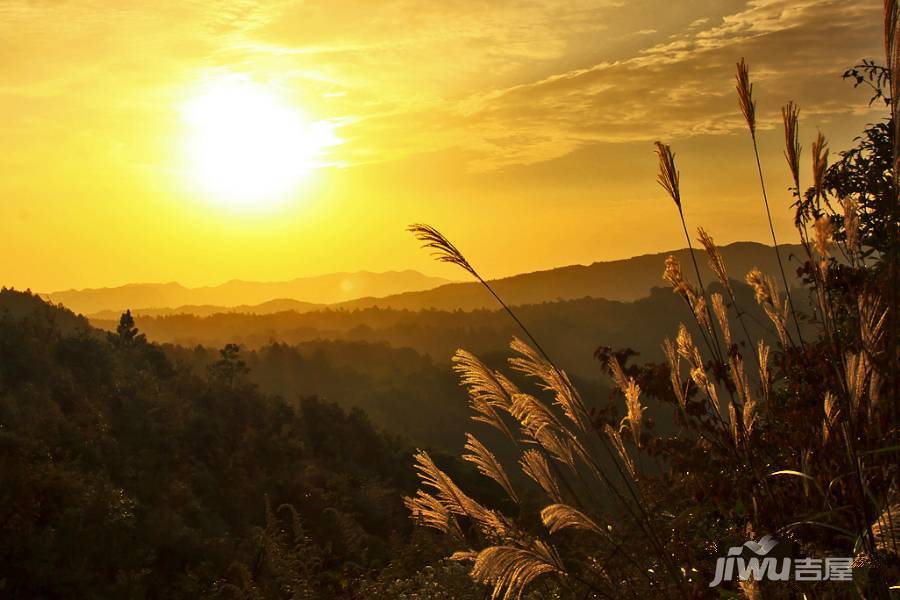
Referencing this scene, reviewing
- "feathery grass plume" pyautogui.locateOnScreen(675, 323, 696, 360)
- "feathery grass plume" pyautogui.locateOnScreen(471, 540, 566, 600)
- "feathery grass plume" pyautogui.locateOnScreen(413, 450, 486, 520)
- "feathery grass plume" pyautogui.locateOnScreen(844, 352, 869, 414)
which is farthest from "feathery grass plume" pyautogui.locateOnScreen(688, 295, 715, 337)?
"feathery grass plume" pyautogui.locateOnScreen(471, 540, 566, 600)

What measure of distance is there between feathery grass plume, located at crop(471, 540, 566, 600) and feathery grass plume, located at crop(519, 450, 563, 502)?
1.70 feet

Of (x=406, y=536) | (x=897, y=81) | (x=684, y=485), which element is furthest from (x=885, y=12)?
(x=406, y=536)

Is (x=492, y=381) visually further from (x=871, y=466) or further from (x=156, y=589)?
(x=156, y=589)

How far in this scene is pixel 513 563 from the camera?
2.29 metres

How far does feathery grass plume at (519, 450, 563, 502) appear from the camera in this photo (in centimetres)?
289

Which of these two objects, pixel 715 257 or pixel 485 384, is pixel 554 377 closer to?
pixel 485 384

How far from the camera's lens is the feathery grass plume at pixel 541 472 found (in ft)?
9.48

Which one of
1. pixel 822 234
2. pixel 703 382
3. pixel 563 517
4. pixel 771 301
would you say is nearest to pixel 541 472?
pixel 563 517

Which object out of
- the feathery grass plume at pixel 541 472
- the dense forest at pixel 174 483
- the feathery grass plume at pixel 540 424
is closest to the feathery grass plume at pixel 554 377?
the feathery grass plume at pixel 540 424

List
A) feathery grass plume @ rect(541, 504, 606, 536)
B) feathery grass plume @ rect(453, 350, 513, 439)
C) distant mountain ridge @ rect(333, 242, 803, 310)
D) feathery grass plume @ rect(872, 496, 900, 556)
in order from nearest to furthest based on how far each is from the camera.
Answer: feathery grass plume @ rect(872, 496, 900, 556) → feathery grass plume @ rect(541, 504, 606, 536) → feathery grass plume @ rect(453, 350, 513, 439) → distant mountain ridge @ rect(333, 242, 803, 310)

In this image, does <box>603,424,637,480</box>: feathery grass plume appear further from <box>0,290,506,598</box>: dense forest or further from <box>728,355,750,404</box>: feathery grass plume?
<box>0,290,506,598</box>: dense forest

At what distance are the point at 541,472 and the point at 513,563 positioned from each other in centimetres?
66

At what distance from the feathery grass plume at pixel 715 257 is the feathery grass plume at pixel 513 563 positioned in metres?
1.71

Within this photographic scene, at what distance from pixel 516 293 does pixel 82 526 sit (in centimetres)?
11143
